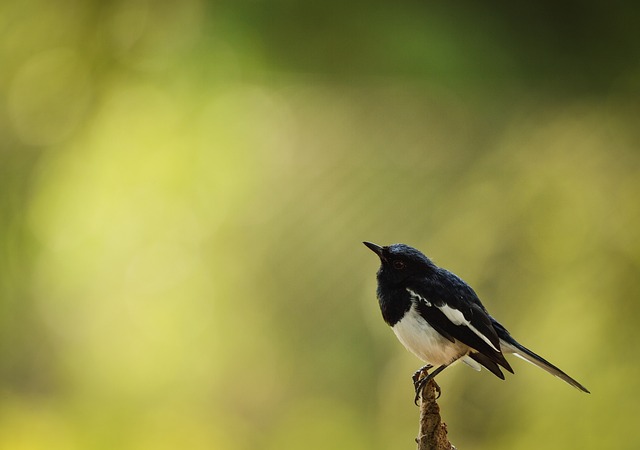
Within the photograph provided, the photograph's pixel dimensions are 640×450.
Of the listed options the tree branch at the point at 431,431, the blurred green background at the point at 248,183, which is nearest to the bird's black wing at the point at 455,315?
the tree branch at the point at 431,431

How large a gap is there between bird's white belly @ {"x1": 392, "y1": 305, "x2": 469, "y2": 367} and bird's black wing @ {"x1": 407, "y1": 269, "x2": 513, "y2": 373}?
1 cm

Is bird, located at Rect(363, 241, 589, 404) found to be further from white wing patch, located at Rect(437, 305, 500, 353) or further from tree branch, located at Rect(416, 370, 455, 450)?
tree branch, located at Rect(416, 370, 455, 450)

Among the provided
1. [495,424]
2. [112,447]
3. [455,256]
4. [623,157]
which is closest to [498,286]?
[455,256]

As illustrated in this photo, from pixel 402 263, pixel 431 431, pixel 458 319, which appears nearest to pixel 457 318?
pixel 458 319

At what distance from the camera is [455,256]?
9.42ft

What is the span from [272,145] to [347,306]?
80cm

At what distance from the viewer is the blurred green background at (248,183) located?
312 cm

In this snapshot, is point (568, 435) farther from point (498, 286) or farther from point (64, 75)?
point (64, 75)

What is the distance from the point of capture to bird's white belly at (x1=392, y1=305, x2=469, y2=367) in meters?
1.38

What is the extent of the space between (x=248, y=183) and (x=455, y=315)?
204 centimetres

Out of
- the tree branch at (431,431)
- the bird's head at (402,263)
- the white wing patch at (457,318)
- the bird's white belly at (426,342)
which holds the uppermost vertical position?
the bird's head at (402,263)

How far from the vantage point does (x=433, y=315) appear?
1381 mm

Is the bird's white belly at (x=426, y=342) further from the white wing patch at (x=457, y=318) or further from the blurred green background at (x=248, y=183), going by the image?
the blurred green background at (x=248, y=183)

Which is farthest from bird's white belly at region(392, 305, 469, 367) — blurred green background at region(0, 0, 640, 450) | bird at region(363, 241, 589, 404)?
blurred green background at region(0, 0, 640, 450)
